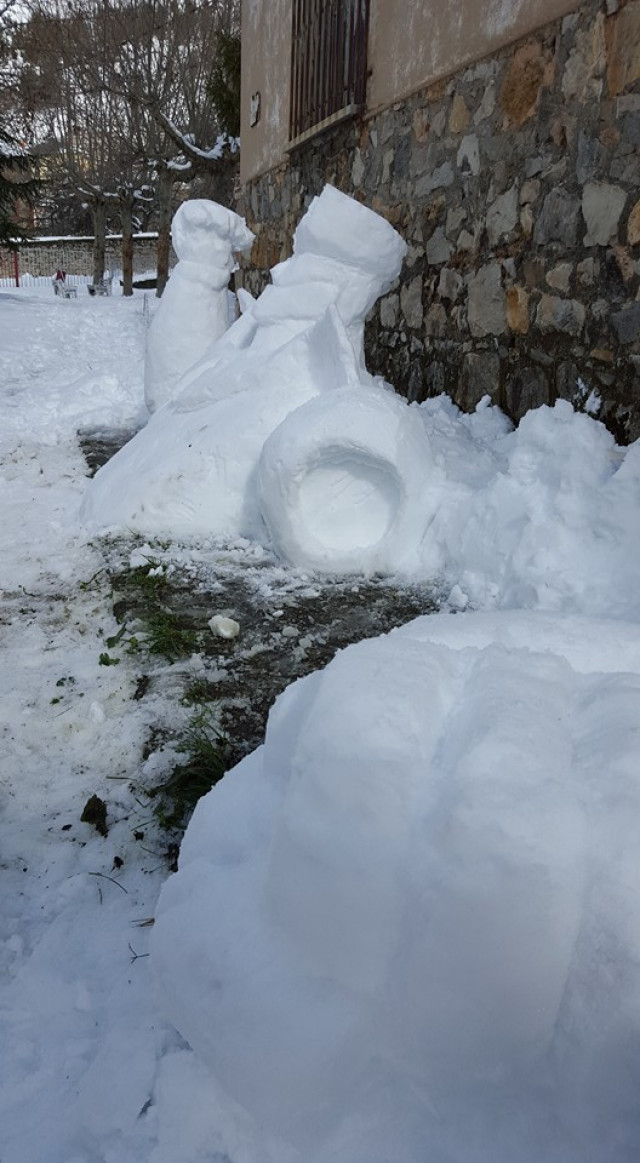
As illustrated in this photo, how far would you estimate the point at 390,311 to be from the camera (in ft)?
17.9

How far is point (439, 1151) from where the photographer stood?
100 centimetres

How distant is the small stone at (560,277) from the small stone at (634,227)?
1.25 ft

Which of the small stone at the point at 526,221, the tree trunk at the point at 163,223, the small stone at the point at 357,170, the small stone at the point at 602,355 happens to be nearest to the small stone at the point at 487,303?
the small stone at the point at 526,221

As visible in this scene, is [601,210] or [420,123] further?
[420,123]

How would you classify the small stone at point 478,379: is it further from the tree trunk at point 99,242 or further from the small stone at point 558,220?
the tree trunk at point 99,242

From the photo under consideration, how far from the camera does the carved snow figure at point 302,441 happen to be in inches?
123

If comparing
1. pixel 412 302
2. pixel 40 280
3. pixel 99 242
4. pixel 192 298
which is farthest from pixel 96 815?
pixel 40 280

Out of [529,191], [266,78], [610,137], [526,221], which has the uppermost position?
[266,78]

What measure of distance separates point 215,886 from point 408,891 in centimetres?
35

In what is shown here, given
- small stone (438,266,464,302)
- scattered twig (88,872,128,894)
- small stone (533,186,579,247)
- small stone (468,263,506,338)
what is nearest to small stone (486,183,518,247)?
small stone (468,263,506,338)

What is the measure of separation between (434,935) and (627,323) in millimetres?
2776

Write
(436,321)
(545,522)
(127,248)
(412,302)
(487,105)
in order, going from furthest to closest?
(127,248)
(412,302)
(436,321)
(487,105)
(545,522)

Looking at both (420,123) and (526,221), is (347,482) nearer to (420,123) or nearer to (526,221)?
(526,221)

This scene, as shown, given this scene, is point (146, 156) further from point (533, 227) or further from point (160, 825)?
point (160, 825)
